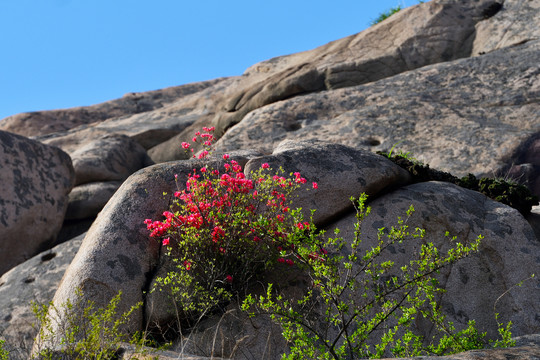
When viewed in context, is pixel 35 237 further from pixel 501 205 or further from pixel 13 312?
pixel 501 205

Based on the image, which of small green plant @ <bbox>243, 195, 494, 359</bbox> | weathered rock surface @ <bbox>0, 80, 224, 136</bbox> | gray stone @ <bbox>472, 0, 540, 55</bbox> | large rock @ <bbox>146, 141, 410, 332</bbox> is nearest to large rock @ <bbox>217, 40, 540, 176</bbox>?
gray stone @ <bbox>472, 0, 540, 55</bbox>

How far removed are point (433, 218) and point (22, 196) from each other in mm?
7968

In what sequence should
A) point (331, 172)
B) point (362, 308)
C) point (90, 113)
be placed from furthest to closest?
point (90, 113) < point (331, 172) < point (362, 308)

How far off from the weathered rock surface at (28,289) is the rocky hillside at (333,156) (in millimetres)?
26

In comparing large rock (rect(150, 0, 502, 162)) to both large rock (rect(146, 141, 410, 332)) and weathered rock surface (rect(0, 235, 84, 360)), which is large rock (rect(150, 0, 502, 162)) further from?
large rock (rect(146, 141, 410, 332))

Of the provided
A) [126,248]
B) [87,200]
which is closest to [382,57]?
[87,200]

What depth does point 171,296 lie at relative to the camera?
574 centimetres

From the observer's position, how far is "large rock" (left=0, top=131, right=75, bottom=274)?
35.5 feet

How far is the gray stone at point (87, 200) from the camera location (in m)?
13.6

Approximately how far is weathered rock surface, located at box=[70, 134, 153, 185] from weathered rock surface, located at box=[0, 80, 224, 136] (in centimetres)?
556

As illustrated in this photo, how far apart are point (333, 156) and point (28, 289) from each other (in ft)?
15.7

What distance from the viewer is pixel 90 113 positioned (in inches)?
883

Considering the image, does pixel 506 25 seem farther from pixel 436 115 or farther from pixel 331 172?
pixel 331 172

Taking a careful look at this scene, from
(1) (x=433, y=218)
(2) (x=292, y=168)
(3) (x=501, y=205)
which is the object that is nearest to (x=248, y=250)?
(2) (x=292, y=168)
